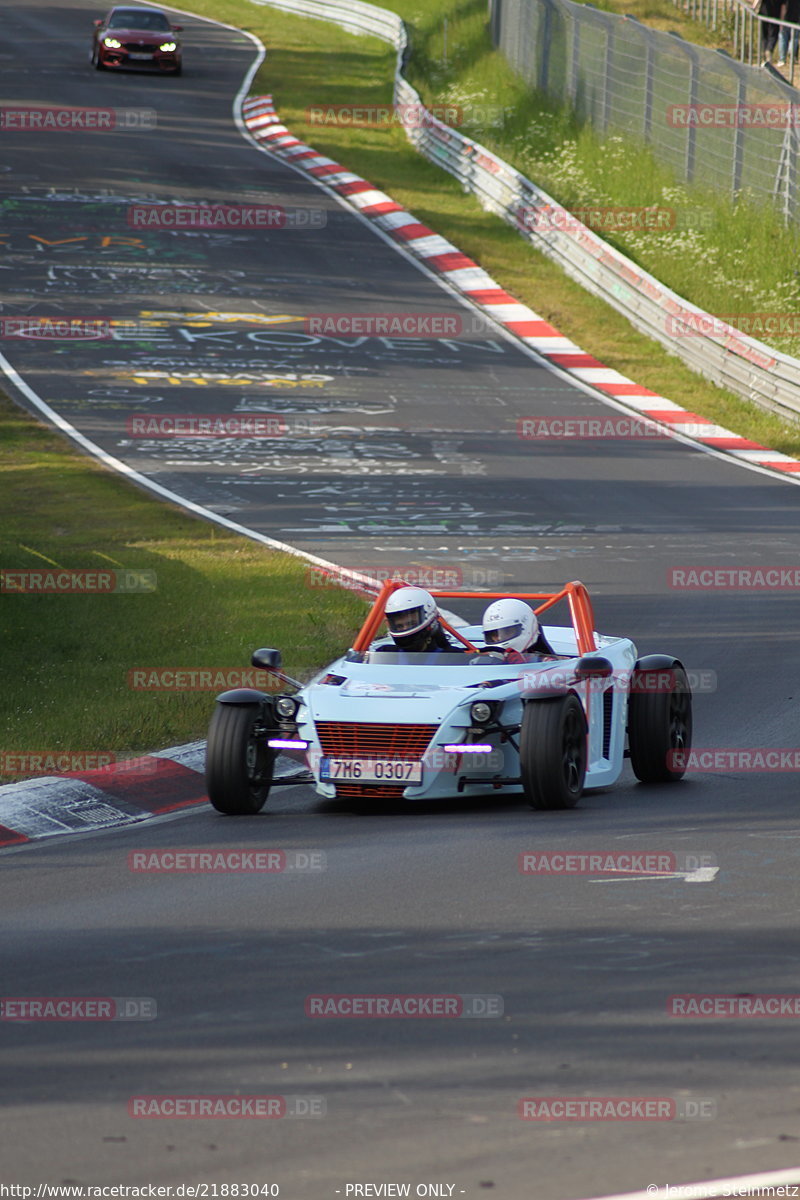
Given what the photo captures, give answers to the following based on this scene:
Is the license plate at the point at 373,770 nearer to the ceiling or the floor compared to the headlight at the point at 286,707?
nearer to the floor

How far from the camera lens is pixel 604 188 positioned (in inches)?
1267

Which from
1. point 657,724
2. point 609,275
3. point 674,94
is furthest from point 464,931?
point 674,94

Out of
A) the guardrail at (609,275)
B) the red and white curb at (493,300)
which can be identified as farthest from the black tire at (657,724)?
the guardrail at (609,275)

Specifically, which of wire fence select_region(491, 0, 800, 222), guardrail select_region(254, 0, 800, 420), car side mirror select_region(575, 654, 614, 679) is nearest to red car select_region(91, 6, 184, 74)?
guardrail select_region(254, 0, 800, 420)

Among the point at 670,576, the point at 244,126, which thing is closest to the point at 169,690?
the point at 670,576

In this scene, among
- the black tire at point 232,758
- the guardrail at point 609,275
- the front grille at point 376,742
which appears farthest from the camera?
the guardrail at point 609,275

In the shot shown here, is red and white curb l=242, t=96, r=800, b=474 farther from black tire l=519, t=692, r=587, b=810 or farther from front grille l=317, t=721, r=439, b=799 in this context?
front grille l=317, t=721, r=439, b=799

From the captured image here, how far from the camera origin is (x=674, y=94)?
30812 millimetres

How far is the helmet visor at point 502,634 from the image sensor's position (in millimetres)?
10250

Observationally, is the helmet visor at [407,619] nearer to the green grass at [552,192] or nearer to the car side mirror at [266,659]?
the car side mirror at [266,659]

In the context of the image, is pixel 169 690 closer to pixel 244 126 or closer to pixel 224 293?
pixel 224 293

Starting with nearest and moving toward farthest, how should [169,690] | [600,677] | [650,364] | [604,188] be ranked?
[600,677] → [169,690] → [650,364] → [604,188]

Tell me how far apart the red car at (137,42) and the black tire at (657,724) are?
3854cm

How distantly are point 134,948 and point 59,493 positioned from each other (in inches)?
491
